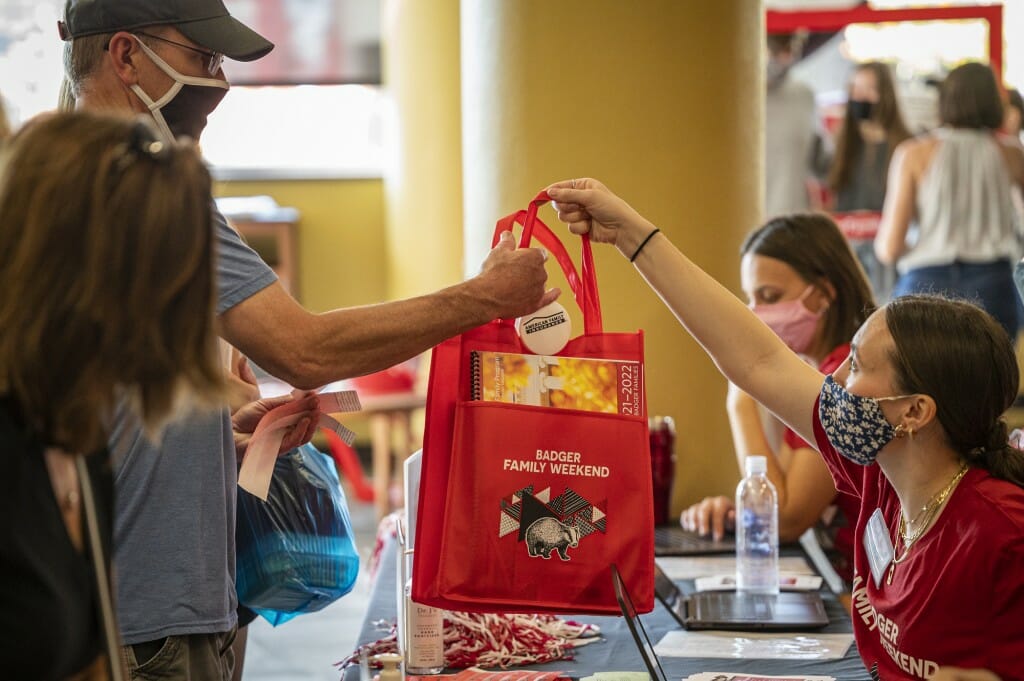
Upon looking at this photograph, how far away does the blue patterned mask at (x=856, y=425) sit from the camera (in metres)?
1.79

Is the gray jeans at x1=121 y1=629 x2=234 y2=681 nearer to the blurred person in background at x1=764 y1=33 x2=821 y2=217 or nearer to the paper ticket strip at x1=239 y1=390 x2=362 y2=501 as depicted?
the paper ticket strip at x1=239 y1=390 x2=362 y2=501

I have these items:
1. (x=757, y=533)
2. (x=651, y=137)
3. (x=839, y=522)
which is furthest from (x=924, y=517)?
(x=651, y=137)

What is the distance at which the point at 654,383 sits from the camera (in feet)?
10.6

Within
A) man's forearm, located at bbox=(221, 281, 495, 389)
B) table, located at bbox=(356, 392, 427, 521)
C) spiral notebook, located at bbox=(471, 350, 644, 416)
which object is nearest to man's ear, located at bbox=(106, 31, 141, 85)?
man's forearm, located at bbox=(221, 281, 495, 389)

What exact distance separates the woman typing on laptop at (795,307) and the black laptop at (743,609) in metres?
0.49

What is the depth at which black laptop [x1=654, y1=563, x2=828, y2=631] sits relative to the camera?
2197 millimetres

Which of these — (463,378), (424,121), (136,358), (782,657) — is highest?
(424,121)

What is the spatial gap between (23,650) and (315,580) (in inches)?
41.1

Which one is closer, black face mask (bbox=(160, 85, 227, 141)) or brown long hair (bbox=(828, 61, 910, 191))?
black face mask (bbox=(160, 85, 227, 141))

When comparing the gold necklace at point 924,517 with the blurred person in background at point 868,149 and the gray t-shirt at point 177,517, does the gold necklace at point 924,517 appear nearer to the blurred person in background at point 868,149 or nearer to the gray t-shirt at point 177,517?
the gray t-shirt at point 177,517

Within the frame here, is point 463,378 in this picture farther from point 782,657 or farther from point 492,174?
point 492,174

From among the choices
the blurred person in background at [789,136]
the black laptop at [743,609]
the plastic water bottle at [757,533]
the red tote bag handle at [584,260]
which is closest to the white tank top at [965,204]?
the blurred person in background at [789,136]

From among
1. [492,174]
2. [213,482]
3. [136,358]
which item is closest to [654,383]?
[492,174]

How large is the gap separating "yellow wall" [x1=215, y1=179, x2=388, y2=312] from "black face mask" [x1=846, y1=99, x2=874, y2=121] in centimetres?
359
